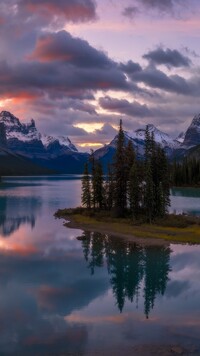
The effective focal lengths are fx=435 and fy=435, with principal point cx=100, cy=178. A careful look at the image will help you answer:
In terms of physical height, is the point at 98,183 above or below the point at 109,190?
above

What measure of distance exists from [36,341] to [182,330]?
32.5 feet

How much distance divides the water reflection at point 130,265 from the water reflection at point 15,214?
17.8 meters

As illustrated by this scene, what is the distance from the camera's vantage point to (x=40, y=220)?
3568 inches

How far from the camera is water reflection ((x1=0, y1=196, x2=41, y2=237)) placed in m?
80.0

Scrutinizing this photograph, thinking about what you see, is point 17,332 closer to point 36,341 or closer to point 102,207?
point 36,341

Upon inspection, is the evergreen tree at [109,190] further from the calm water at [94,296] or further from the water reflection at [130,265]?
the calm water at [94,296]

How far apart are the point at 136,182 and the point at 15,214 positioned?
3211cm

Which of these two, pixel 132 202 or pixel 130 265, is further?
pixel 132 202

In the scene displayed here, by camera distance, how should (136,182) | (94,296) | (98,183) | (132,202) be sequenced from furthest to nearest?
(98,183) < (132,202) < (136,182) < (94,296)

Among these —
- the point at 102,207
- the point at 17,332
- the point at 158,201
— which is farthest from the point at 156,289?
the point at 102,207

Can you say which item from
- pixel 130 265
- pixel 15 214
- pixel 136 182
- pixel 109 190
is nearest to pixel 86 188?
pixel 109 190

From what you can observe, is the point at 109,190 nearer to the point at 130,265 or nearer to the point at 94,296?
the point at 130,265

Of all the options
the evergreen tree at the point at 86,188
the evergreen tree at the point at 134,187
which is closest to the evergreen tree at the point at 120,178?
the evergreen tree at the point at 134,187

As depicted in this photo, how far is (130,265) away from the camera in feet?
160
